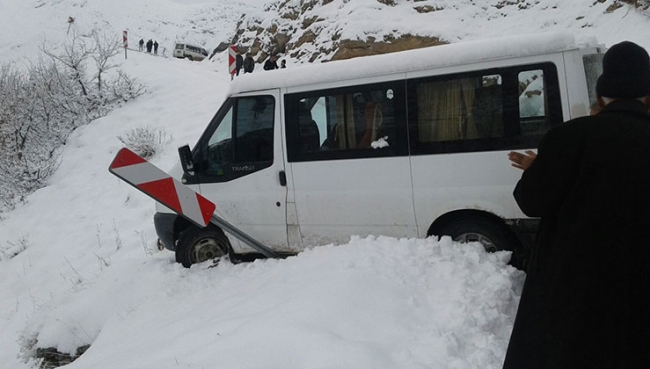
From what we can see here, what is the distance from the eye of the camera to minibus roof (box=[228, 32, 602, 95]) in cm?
397

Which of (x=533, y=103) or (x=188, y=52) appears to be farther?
(x=188, y=52)

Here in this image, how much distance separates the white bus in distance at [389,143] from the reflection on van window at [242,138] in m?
0.01

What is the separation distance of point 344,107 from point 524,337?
3088 mm

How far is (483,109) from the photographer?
4.14 m

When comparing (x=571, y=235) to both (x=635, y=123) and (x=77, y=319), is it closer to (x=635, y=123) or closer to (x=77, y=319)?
(x=635, y=123)

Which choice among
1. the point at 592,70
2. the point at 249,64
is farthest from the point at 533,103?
the point at 249,64

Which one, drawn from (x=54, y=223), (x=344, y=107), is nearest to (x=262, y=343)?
(x=344, y=107)

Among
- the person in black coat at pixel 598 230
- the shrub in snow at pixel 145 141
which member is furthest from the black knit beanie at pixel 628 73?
the shrub in snow at pixel 145 141

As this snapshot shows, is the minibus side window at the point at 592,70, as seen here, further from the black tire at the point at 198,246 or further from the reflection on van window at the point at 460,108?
the black tire at the point at 198,246

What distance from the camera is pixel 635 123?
68.7 inches

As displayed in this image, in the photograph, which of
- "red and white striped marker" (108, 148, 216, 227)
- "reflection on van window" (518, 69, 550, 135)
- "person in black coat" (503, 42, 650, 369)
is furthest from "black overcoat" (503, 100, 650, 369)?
"red and white striped marker" (108, 148, 216, 227)

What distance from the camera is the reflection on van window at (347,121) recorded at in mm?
4480

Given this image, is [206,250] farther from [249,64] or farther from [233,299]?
[249,64]

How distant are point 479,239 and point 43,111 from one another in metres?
15.0
